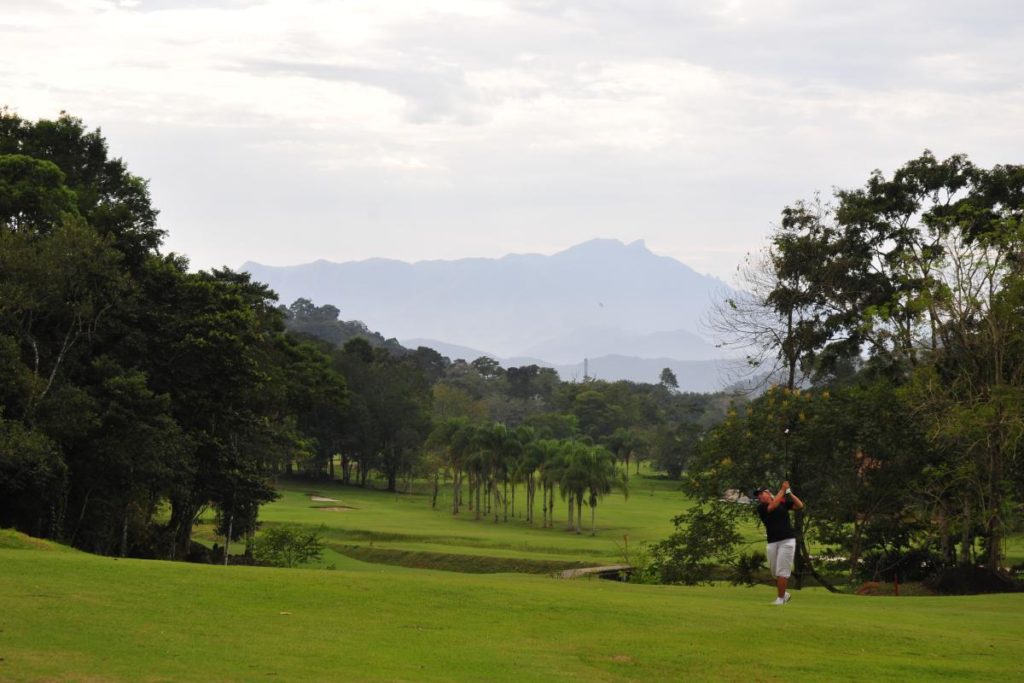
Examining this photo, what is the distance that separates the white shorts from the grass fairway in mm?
773

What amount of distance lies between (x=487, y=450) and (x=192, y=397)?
152ft

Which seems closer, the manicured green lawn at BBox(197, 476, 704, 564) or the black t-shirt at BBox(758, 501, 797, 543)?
the black t-shirt at BBox(758, 501, 797, 543)

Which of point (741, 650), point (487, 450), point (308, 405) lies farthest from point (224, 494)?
point (487, 450)

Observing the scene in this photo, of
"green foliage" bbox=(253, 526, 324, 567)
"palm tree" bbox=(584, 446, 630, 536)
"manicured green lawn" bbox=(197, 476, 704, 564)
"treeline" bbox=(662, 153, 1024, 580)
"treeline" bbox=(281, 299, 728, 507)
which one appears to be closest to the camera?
"treeline" bbox=(662, 153, 1024, 580)

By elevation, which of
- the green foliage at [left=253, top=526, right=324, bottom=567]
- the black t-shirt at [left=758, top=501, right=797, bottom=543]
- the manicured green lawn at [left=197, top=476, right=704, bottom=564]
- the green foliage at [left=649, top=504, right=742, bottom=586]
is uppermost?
the black t-shirt at [left=758, top=501, right=797, bottom=543]

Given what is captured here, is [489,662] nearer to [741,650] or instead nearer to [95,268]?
[741,650]

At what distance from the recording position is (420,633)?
15.9m

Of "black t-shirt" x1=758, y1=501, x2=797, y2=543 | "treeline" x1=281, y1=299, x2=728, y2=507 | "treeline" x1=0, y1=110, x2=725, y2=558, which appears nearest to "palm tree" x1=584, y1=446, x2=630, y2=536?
"treeline" x1=281, y1=299, x2=728, y2=507

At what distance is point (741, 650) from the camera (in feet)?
52.3

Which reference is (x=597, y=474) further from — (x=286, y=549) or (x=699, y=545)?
(x=699, y=545)

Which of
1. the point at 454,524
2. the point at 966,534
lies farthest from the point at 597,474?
the point at 966,534

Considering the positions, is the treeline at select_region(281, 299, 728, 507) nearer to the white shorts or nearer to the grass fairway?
the white shorts

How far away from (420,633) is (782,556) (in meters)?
7.97

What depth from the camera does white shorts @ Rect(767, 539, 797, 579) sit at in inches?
799
